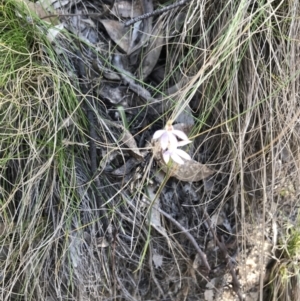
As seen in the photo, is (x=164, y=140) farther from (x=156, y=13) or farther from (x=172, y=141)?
(x=156, y=13)

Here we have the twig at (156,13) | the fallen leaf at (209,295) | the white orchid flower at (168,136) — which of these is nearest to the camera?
the white orchid flower at (168,136)

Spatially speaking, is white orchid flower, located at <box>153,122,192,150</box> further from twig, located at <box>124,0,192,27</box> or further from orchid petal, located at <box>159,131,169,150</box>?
twig, located at <box>124,0,192,27</box>

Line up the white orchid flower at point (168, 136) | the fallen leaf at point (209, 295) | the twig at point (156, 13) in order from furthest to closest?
1. the fallen leaf at point (209, 295)
2. the twig at point (156, 13)
3. the white orchid flower at point (168, 136)

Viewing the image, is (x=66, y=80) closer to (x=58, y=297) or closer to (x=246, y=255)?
(x=58, y=297)

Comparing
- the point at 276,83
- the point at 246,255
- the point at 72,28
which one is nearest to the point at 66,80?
the point at 72,28

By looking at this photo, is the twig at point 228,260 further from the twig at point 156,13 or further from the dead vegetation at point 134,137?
the twig at point 156,13

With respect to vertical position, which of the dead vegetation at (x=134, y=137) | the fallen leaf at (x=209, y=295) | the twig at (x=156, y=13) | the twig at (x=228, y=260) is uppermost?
the twig at (x=156, y=13)

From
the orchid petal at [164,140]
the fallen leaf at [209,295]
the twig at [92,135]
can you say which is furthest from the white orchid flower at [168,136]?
the fallen leaf at [209,295]

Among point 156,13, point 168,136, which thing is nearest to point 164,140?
point 168,136
